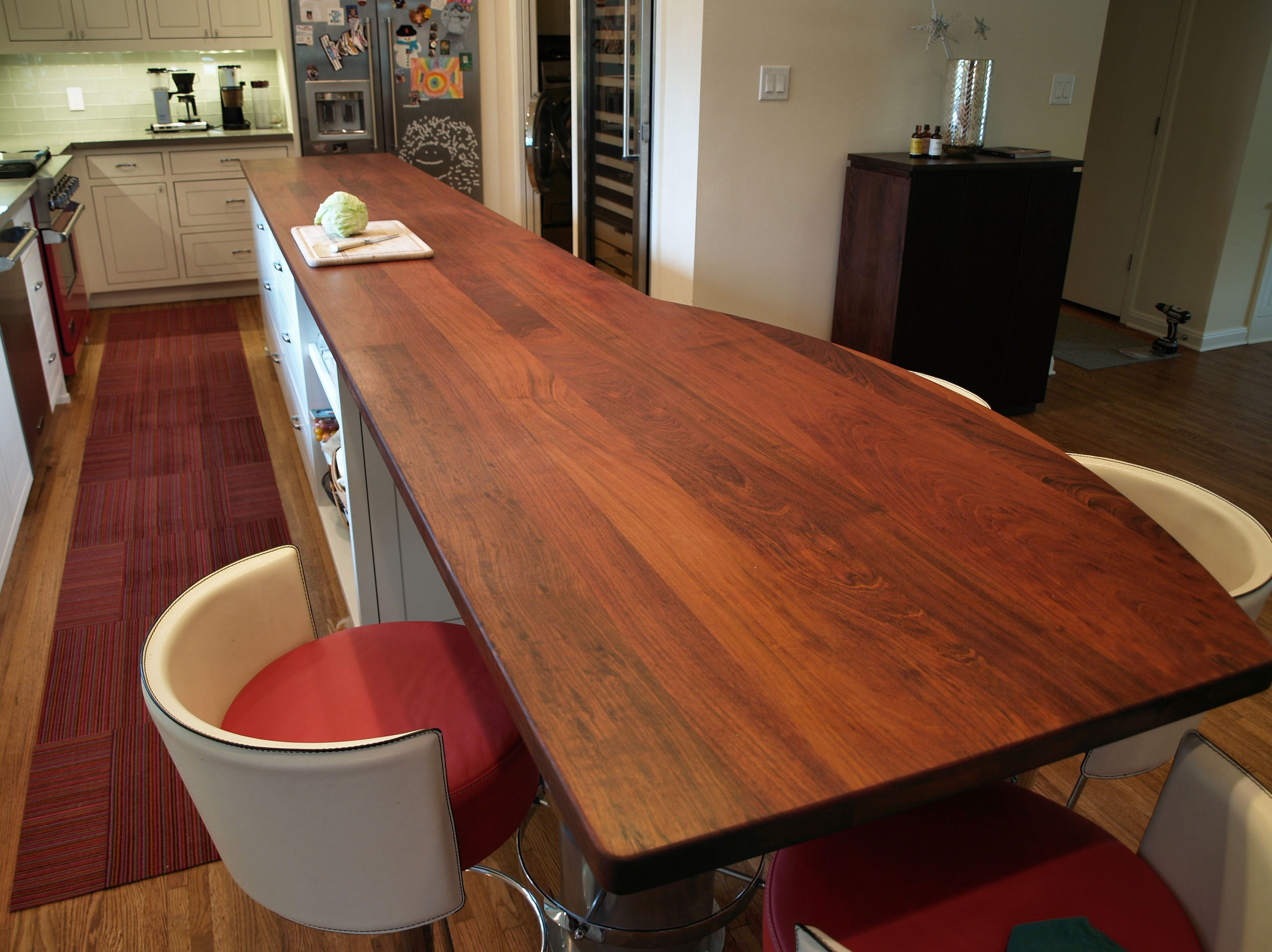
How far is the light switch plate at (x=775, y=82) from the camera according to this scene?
3.56m

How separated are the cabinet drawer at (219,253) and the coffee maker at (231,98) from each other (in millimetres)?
A: 606

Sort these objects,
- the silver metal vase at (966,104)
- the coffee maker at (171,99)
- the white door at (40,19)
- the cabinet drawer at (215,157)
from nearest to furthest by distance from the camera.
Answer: the silver metal vase at (966,104)
the white door at (40,19)
the cabinet drawer at (215,157)
the coffee maker at (171,99)

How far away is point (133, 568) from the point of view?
2854mm

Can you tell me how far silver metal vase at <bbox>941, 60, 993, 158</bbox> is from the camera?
3.69 metres

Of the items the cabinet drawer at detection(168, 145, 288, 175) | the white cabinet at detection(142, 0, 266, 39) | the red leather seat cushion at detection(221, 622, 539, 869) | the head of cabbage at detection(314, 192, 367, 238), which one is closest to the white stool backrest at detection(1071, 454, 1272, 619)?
the red leather seat cushion at detection(221, 622, 539, 869)

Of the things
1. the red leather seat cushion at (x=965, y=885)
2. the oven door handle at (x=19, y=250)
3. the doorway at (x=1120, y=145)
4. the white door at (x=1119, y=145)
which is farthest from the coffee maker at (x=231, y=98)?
the red leather seat cushion at (x=965, y=885)

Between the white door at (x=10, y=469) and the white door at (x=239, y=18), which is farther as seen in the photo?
the white door at (x=239, y=18)

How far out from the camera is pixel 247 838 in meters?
Result: 1.04

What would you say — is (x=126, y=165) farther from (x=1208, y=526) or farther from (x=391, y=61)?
(x=1208, y=526)

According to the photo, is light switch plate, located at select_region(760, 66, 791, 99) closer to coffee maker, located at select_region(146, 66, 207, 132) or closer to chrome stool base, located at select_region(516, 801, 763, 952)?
chrome stool base, located at select_region(516, 801, 763, 952)

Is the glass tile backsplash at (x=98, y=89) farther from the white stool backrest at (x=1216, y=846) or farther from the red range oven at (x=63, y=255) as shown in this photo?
the white stool backrest at (x=1216, y=846)

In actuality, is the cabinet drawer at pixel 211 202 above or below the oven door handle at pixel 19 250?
below

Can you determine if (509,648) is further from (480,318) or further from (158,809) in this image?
(158,809)

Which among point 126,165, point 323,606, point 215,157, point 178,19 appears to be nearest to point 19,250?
point 323,606
